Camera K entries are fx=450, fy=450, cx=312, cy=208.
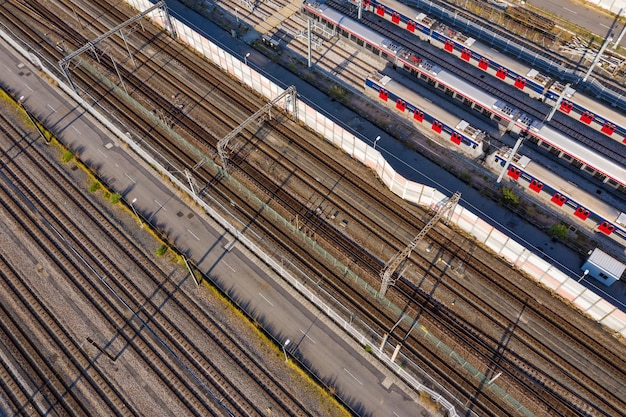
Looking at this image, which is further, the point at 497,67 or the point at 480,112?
the point at 497,67

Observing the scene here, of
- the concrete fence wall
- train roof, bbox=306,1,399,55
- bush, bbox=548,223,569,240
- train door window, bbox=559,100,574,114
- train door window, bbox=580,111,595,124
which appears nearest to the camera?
the concrete fence wall

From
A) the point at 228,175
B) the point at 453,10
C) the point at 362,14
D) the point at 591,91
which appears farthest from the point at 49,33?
the point at 591,91

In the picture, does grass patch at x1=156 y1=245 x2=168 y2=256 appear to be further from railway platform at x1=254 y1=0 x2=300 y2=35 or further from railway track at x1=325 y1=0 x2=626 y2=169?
railway track at x1=325 y1=0 x2=626 y2=169

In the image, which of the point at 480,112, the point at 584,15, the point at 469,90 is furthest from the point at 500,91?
the point at 584,15

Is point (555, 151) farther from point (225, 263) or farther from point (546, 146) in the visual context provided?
point (225, 263)

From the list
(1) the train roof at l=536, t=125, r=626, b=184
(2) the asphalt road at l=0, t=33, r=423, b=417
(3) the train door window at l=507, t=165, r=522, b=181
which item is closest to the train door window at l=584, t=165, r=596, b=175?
(1) the train roof at l=536, t=125, r=626, b=184

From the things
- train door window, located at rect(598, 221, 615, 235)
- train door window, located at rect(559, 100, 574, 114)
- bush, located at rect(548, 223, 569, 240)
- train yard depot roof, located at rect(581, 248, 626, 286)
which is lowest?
train yard depot roof, located at rect(581, 248, 626, 286)

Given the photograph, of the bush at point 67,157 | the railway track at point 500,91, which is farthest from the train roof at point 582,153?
the bush at point 67,157

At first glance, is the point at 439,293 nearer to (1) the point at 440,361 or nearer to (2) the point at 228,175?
(1) the point at 440,361
